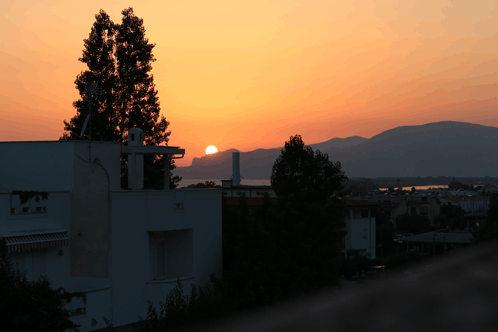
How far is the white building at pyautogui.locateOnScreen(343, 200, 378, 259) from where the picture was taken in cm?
5628

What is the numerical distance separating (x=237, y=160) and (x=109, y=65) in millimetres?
31914

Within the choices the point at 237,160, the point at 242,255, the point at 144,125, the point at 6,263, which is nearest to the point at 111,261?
the point at 6,263

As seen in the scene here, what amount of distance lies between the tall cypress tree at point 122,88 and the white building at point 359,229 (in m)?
24.7

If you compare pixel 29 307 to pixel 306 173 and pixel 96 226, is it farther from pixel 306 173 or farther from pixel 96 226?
pixel 306 173

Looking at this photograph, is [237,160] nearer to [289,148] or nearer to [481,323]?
[289,148]

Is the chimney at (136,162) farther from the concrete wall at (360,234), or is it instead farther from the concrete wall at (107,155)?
the concrete wall at (360,234)

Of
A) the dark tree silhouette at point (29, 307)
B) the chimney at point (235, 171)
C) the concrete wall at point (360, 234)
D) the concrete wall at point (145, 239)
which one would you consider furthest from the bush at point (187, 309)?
the chimney at point (235, 171)

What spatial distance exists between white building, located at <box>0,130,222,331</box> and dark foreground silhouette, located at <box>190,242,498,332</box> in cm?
1858

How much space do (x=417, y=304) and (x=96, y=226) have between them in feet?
67.0

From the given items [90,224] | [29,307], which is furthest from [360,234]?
[29,307]

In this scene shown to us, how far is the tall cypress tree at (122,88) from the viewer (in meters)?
37.6

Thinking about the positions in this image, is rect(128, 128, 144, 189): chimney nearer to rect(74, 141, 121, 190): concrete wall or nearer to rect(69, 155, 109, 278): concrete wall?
rect(74, 141, 121, 190): concrete wall

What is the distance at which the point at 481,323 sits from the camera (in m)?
1.93

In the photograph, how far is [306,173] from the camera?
44719 mm
